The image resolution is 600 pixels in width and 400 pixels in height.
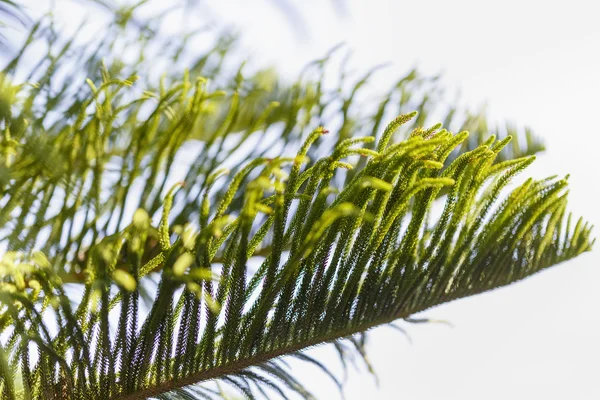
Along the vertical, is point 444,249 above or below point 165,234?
above

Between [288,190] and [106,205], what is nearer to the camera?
[288,190]

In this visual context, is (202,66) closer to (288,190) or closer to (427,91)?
(427,91)

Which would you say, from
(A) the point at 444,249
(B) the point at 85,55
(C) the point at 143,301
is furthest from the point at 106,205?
(A) the point at 444,249

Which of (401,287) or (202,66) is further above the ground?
(202,66)

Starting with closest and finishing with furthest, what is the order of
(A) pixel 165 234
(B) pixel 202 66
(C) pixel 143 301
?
1. (A) pixel 165 234
2. (C) pixel 143 301
3. (B) pixel 202 66

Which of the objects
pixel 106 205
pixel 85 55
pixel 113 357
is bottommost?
pixel 113 357

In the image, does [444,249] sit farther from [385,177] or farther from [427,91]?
[427,91]

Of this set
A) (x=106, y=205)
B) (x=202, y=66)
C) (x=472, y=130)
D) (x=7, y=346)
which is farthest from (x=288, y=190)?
(x=472, y=130)

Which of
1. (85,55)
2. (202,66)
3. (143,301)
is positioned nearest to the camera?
(143,301)

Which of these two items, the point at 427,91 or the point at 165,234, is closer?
the point at 165,234
